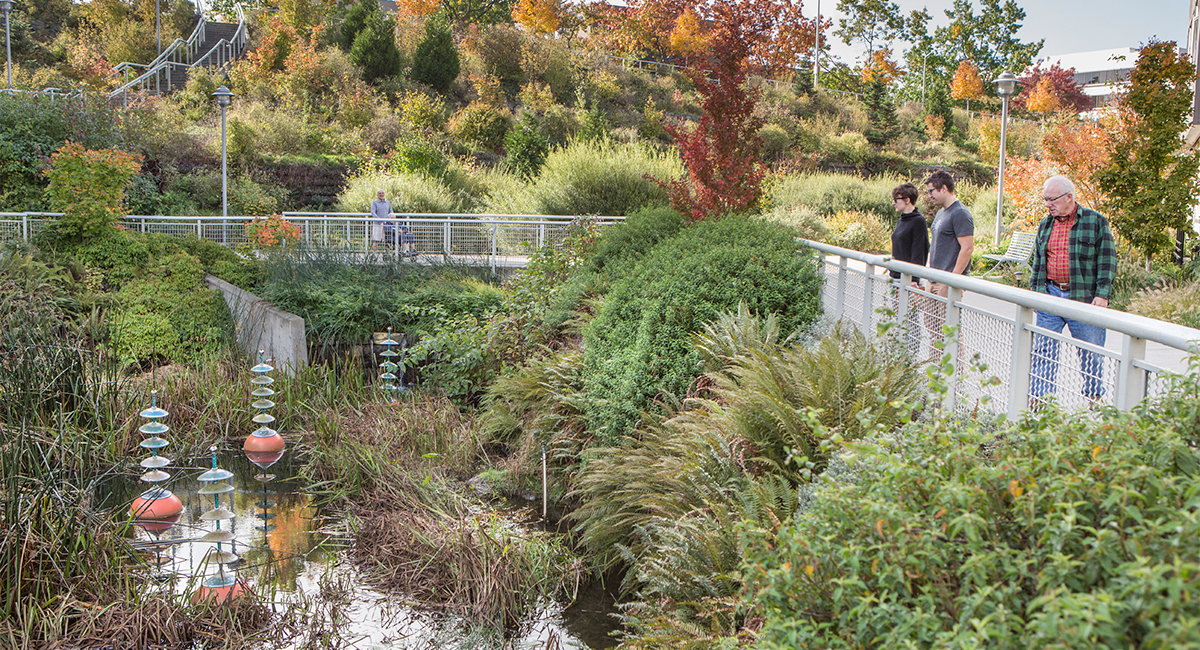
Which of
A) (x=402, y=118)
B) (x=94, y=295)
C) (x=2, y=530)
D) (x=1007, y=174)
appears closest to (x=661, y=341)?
(x=2, y=530)

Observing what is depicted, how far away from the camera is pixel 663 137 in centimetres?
3494

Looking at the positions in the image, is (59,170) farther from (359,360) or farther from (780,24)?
(780,24)

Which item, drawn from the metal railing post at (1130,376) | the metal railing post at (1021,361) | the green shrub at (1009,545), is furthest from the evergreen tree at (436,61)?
the green shrub at (1009,545)

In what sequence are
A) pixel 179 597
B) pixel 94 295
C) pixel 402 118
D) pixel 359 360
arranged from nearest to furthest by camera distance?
pixel 179 597
pixel 359 360
pixel 94 295
pixel 402 118

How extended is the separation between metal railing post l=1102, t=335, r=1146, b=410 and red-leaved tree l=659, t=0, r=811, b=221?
637 centimetres

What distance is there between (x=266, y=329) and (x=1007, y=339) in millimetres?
8799

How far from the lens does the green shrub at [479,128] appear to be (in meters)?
29.1

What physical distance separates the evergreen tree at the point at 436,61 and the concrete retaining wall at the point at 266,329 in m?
23.1

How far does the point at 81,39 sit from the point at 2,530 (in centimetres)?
3493

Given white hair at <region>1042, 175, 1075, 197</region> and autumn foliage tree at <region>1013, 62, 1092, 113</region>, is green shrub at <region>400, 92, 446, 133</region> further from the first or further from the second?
autumn foliage tree at <region>1013, 62, 1092, 113</region>

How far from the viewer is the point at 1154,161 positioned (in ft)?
42.5

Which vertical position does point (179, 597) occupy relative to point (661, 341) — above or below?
below

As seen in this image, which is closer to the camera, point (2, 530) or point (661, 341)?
point (2, 530)

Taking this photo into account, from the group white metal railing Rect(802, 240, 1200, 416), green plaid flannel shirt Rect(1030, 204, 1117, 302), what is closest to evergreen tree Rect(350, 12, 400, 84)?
white metal railing Rect(802, 240, 1200, 416)
